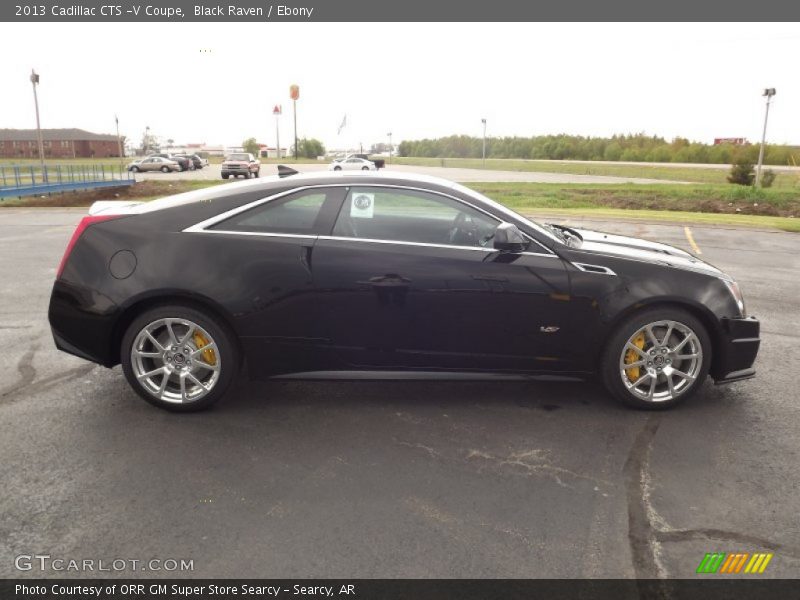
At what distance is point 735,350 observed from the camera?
173 inches

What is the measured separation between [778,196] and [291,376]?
22795 mm

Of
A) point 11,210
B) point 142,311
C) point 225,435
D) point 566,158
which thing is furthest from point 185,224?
point 566,158

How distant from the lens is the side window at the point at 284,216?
14.1 feet

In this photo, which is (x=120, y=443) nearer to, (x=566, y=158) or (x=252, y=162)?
(x=252, y=162)

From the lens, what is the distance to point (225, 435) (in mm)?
3973

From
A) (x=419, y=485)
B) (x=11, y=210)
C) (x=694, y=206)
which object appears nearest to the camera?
(x=419, y=485)

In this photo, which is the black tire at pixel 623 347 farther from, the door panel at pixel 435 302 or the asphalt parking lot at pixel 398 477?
the door panel at pixel 435 302

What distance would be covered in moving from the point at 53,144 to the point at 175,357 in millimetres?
129152

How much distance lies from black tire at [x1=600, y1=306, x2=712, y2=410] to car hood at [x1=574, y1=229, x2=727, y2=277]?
350 mm

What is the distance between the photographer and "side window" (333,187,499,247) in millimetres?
4301

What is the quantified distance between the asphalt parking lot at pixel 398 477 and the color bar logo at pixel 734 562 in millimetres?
37

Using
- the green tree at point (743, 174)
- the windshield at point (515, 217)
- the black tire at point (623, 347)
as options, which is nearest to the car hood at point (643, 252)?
the windshield at point (515, 217)

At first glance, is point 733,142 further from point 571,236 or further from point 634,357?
point 634,357

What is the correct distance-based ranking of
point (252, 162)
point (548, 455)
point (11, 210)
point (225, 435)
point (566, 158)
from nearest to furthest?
point (548, 455) → point (225, 435) → point (11, 210) → point (252, 162) → point (566, 158)
